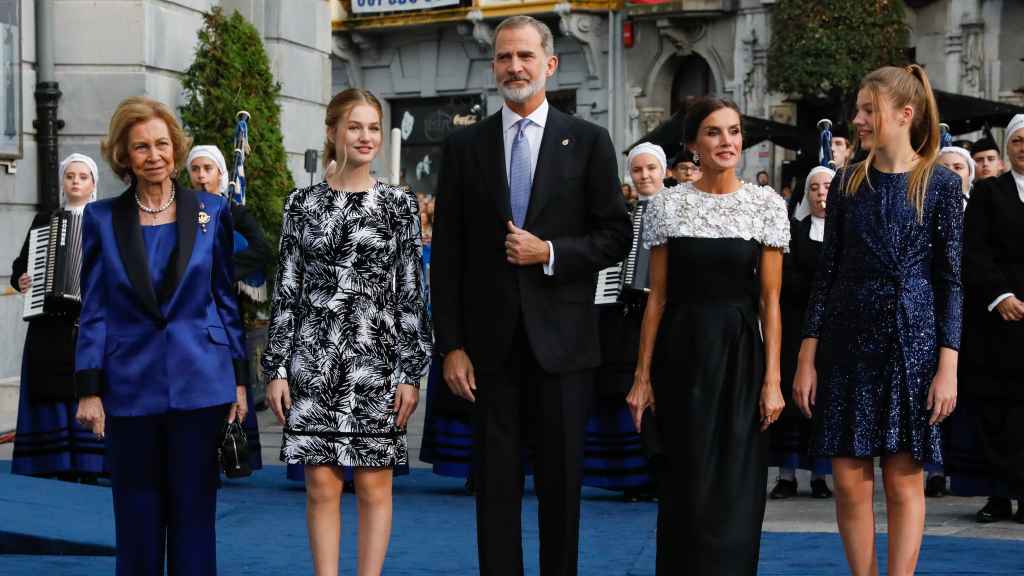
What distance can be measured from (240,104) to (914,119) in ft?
31.7

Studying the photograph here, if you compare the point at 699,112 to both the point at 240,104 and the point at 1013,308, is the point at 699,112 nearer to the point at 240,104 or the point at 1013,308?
the point at 1013,308

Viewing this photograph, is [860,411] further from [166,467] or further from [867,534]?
[166,467]

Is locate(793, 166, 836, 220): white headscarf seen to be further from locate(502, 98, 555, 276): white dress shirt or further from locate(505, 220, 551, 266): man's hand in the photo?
locate(505, 220, 551, 266): man's hand

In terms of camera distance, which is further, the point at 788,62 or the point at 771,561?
the point at 788,62

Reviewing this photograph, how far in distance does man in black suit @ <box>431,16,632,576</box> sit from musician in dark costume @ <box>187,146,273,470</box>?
4.20 m

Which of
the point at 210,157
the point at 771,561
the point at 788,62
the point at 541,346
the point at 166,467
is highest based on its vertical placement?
the point at 788,62

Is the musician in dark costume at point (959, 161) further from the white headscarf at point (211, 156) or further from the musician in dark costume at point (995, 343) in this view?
the white headscarf at point (211, 156)

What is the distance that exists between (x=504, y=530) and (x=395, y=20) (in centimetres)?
3551

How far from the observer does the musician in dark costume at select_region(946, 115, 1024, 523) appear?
8953 millimetres

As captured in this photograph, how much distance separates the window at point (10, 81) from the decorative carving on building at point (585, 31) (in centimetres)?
2549

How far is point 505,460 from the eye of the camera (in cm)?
586

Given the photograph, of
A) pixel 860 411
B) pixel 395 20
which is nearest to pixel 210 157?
pixel 860 411

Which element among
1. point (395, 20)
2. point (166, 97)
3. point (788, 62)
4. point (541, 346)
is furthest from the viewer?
point (395, 20)

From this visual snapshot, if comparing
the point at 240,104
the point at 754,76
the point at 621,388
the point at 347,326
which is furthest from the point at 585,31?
the point at 347,326
